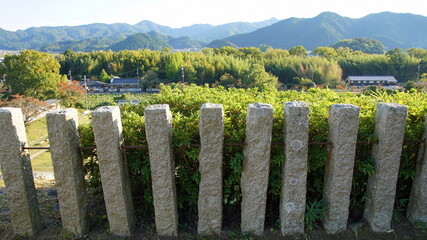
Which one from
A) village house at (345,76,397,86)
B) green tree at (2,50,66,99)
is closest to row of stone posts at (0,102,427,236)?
green tree at (2,50,66,99)

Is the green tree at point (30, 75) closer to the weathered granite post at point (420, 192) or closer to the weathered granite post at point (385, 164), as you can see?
the weathered granite post at point (385, 164)

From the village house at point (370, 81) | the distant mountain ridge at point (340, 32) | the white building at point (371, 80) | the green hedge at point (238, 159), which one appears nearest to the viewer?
the green hedge at point (238, 159)

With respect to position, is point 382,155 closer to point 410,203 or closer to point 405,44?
point 410,203

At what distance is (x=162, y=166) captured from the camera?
3107mm

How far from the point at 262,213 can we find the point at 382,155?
141 centimetres

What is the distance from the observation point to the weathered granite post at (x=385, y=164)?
9.84ft

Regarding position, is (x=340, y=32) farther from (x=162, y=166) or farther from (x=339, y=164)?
(x=162, y=166)

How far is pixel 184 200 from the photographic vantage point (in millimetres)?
3539

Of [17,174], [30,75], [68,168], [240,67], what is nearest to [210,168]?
[68,168]

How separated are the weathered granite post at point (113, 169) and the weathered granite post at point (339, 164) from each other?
7.25 ft

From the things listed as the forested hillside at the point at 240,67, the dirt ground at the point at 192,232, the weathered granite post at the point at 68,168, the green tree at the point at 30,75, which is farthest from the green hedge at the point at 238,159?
the forested hillside at the point at 240,67

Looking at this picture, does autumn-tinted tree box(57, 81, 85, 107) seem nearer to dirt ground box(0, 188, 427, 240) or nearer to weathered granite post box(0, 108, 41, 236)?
dirt ground box(0, 188, 427, 240)

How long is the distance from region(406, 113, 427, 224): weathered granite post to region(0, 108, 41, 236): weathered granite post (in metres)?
4.36

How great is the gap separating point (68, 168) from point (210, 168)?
1501mm
